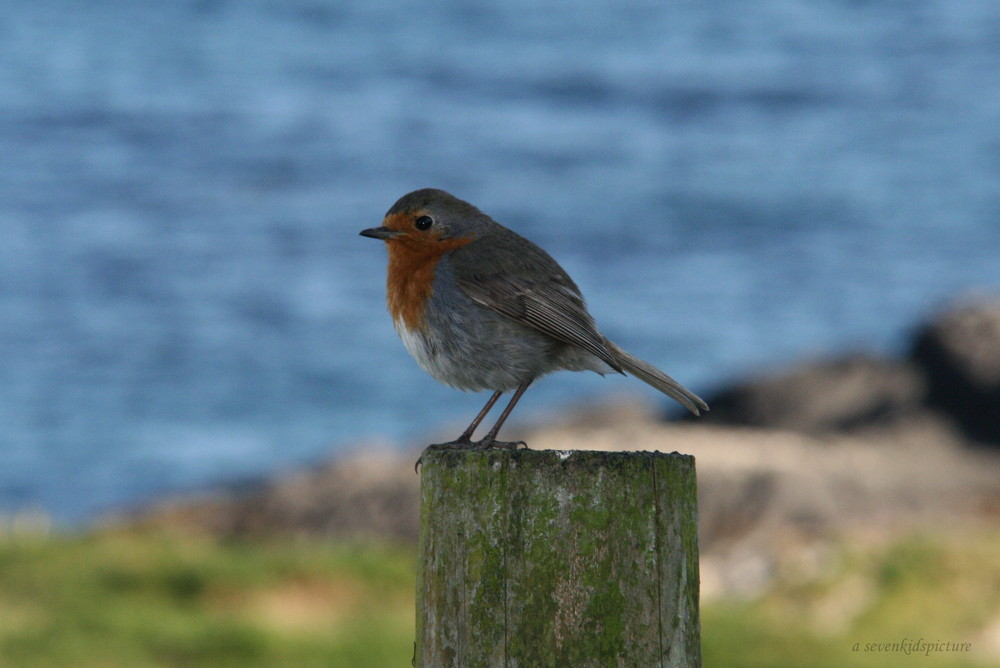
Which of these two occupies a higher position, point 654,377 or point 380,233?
point 380,233

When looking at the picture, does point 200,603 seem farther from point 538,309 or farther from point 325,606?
point 538,309

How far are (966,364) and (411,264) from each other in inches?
372

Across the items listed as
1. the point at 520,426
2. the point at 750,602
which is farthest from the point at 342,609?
the point at 520,426

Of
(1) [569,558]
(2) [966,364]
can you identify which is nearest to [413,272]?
(1) [569,558]

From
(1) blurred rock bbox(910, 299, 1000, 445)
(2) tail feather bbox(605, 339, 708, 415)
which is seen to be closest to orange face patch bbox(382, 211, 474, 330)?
(2) tail feather bbox(605, 339, 708, 415)

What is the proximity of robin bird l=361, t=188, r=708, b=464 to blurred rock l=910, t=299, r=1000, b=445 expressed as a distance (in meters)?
8.93

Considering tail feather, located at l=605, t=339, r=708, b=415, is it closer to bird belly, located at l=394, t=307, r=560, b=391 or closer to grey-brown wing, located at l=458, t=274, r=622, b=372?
grey-brown wing, located at l=458, t=274, r=622, b=372

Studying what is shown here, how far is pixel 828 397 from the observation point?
14.1m

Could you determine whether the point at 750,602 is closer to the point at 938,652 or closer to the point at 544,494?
the point at 938,652

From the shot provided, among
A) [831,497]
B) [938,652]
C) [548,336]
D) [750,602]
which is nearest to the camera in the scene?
[548,336]

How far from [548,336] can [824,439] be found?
8754 mm

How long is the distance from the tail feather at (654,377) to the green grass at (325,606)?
3.61 metres

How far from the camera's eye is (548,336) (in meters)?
4.82

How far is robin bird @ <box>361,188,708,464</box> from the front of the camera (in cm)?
473
